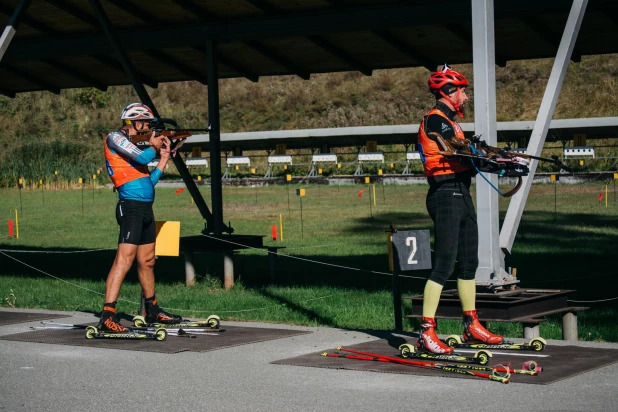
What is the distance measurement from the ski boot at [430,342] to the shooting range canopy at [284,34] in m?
5.20

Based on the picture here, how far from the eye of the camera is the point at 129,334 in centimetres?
1083

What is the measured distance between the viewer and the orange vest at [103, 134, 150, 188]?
11188 mm

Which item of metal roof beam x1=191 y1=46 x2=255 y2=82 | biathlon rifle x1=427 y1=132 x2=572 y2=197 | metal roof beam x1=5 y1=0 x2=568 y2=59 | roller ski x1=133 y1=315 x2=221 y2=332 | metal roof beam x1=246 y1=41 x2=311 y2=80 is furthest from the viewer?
metal roof beam x1=191 y1=46 x2=255 y2=82

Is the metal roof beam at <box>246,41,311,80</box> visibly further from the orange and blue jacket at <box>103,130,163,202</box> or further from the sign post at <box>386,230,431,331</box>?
the sign post at <box>386,230,431,331</box>

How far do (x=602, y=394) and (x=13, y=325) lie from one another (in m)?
7.28

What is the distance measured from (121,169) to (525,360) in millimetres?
4656

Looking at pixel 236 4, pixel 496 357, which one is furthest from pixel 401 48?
pixel 496 357

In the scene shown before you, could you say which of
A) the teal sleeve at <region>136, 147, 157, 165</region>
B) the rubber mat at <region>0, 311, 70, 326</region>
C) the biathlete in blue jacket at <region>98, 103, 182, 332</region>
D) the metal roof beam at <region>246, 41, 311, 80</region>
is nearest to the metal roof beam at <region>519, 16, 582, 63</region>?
the metal roof beam at <region>246, 41, 311, 80</region>

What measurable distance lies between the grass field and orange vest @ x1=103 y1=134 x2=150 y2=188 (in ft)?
8.50

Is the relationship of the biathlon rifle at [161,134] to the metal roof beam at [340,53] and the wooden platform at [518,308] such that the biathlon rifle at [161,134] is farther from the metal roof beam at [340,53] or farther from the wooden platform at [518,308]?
the metal roof beam at [340,53]

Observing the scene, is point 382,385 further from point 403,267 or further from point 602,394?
point 403,267

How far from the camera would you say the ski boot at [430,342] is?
8.97 m

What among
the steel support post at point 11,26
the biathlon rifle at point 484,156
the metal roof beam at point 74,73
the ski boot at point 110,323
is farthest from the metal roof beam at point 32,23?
the biathlon rifle at point 484,156

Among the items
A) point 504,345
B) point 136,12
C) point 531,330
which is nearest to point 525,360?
point 504,345
